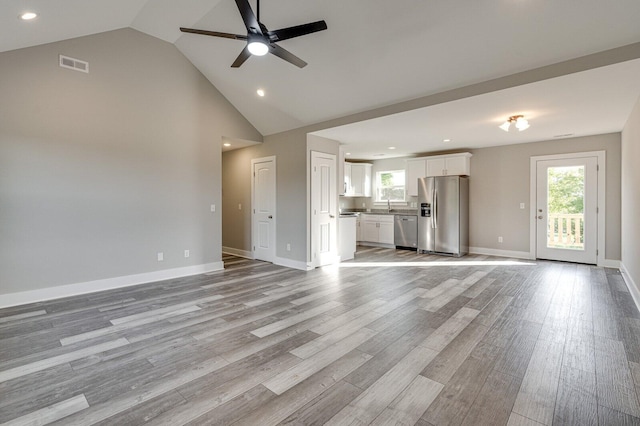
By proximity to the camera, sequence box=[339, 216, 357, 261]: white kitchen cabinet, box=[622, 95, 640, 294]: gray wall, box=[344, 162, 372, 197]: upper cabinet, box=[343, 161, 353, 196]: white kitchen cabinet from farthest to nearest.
A: box=[344, 162, 372, 197]: upper cabinet, box=[343, 161, 353, 196]: white kitchen cabinet, box=[339, 216, 357, 261]: white kitchen cabinet, box=[622, 95, 640, 294]: gray wall

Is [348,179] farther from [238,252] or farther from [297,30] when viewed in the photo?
[297,30]

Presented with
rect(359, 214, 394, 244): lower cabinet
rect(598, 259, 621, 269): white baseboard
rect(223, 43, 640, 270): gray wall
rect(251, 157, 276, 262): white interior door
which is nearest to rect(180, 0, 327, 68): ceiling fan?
rect(223, 43, 640, 270): gray wall

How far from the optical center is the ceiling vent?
4061mm

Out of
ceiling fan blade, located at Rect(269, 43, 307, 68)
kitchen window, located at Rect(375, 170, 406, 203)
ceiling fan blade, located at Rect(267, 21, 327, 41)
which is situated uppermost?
ceiling fan blade, located at Rect(267, 21, 327, 41)

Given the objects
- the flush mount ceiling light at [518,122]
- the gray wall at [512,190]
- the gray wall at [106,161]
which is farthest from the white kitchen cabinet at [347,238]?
the flush mount ceiling light at [518,122]

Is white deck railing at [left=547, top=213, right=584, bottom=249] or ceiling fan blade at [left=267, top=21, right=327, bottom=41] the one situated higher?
ceiling fan blade at [left=267, top=21, right=327, bottom=41]

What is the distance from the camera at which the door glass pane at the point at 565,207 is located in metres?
5.96

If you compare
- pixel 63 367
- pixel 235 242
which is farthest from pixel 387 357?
pixel 235 242

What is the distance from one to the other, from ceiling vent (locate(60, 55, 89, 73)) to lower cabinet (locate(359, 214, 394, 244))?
21.8 ft

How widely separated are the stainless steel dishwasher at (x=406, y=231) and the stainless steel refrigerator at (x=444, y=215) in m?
0.18

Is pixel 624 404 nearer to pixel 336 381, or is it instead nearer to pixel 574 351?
pixel 574 351

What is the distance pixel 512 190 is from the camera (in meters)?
6.73

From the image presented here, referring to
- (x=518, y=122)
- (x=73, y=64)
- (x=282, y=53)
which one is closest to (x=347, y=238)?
(x=518, y=122)

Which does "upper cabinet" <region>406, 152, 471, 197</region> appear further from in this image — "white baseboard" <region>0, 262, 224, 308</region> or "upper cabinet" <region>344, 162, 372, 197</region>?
"white baseboard" <region>0, 262, 224, 308</region>
